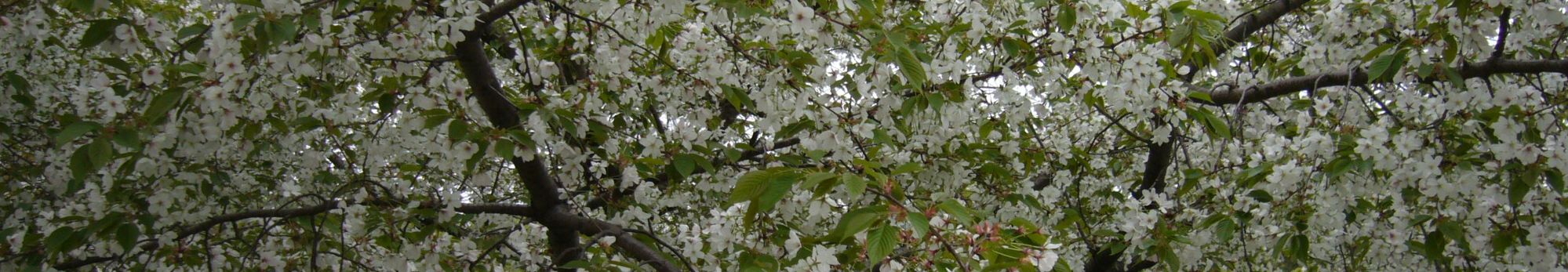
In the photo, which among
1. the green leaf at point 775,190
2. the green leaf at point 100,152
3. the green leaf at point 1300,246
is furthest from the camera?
the green leaf at point 1300,246

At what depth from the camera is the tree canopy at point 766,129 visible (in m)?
2.65

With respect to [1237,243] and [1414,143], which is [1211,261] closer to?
[1237,243]

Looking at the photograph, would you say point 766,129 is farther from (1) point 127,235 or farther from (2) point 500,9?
(1) point 127,235

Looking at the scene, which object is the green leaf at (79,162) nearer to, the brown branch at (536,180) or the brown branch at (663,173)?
the brown branch at (536,180)

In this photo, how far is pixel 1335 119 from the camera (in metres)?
3.40

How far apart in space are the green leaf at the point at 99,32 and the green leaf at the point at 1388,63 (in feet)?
11.0

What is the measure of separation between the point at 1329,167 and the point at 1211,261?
2.18 m

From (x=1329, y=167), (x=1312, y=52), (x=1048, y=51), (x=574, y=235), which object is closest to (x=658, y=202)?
(x=574, y=235)

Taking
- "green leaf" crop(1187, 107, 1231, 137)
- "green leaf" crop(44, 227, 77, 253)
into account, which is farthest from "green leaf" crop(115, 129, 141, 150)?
"green leaf" crop(1187, 107, 1231, 137)

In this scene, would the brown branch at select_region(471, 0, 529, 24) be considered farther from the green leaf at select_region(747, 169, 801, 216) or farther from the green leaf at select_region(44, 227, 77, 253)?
the green leaf at select_region(44, 227, 77, 253)

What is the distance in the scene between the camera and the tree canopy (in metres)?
2.65

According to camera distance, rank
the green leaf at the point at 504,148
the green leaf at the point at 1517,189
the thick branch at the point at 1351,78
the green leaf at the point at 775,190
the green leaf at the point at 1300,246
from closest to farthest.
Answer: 1. the green leaf at the point at 775,190
2. the green leaf at the point at 504,148
3. the green leaf at the point at 1517,189
4. the thick branch at the point at 1351,78
5. the green leaf at the point at 1300,246

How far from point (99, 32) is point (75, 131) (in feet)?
0.83

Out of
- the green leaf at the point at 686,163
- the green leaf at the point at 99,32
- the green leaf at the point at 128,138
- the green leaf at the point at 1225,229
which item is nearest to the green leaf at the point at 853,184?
the green leaf at the point at 686,163
